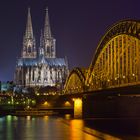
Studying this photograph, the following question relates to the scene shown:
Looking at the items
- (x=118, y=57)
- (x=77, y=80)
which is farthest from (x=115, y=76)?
(x=77, y=80)

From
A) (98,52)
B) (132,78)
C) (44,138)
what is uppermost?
(98,52)

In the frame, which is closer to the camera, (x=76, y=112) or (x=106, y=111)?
(x=76, y=112)

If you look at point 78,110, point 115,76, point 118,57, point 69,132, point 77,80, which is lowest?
point 69,132

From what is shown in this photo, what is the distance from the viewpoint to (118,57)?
96.8 meters

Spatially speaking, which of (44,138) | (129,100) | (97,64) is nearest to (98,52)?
(97,64)

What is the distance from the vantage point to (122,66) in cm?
9156

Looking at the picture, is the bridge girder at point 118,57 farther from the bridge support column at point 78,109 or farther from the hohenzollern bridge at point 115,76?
the bridge support column at point 78,109

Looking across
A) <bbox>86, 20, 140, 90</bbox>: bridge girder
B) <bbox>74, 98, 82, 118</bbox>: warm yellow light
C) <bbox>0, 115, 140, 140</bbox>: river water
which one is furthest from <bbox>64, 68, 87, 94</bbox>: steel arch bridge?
<bbox>0, 115, 140, 140</bbox>: river water

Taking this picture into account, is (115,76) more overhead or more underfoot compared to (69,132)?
more overhead

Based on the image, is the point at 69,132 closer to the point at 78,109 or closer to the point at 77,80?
the point at 78,109

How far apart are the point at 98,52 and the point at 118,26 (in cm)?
2115

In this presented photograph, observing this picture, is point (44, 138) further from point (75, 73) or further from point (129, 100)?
point (75, 73)

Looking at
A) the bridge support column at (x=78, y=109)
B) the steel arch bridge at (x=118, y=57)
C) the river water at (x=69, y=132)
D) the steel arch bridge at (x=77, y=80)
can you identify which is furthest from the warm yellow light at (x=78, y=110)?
the river water at (x=69, y=132)

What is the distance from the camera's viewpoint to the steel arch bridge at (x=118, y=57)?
80125 mm
